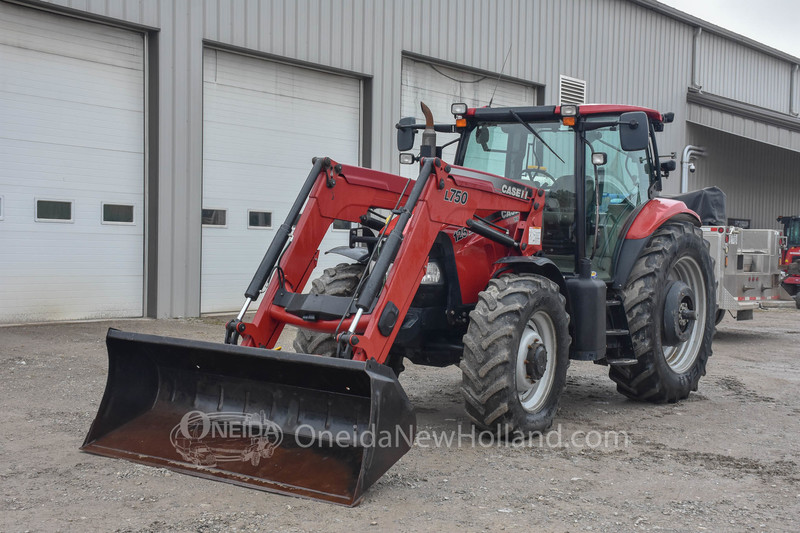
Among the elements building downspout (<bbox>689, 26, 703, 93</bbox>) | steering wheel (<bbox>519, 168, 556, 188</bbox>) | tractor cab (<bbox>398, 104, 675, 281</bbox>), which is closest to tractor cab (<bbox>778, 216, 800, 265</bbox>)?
building downspout (<bbox>689, 26, 703, 93</bbox>)

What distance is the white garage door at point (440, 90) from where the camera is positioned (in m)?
14.6

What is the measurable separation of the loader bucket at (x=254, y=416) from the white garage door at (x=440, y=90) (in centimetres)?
969

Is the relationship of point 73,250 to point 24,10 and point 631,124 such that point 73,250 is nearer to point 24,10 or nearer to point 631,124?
point 24,10

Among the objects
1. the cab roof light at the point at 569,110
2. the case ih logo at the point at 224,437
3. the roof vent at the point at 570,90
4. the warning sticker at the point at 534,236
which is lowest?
the case ih logo at the point at 224,437

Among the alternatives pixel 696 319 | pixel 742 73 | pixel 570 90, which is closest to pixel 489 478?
pixel 696 319

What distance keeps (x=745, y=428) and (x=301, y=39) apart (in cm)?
886

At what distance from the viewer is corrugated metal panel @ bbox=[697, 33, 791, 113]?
72.7 feet

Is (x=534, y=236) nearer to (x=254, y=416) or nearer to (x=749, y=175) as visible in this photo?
(x=254, y=416)

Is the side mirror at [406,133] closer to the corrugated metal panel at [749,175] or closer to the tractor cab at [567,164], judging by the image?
the tractor cab at [567,164]

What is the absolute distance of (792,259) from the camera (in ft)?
63.9

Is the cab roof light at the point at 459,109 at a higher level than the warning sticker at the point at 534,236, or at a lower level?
higher

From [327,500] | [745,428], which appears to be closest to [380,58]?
[745,428]

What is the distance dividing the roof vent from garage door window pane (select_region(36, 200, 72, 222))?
33.5 feet

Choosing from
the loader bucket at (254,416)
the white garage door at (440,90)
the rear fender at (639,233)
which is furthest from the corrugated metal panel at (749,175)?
the loader bucket at (254,416)
